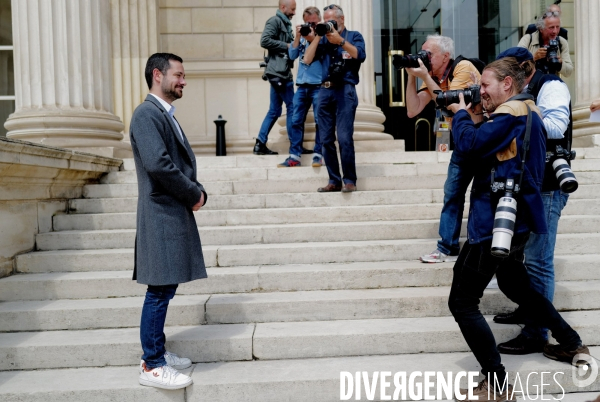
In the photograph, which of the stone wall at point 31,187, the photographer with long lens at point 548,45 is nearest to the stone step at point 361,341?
the photographer with long lens at point 548,45

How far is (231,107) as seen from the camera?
966 cm

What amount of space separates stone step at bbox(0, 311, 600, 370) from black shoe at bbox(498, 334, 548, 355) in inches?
6.8

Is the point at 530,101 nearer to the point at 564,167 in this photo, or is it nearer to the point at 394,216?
the point at 564,167

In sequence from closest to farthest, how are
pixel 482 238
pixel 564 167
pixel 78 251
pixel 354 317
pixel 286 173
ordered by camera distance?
pixel 482 238
pixel 564 167
pixel 354 317
pixel 78 251
pixel 286 173

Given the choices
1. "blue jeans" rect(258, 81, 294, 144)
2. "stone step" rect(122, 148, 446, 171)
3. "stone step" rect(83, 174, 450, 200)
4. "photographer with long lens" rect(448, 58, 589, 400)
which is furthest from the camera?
"blue jeans" rect(258, 81, 294, 144)

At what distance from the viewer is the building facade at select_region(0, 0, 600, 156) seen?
6707mm

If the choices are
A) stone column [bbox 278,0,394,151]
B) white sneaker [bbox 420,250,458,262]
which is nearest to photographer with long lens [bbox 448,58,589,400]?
white sneaker [bbox 420,250,458,262]

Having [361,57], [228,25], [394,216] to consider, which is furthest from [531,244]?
[228,25]

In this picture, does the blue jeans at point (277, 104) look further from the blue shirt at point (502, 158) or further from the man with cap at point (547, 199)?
the blue shirt at point (502, 158)

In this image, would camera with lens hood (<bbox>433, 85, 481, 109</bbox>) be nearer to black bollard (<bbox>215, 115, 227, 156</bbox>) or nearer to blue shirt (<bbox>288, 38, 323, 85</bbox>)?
blue shirt (<bbox>288, 38, 323, 85</bbox>)

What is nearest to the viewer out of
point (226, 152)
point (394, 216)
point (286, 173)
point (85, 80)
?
point (394, 216)

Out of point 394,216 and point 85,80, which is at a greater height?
point 85,80

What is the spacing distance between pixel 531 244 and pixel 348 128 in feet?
8.00

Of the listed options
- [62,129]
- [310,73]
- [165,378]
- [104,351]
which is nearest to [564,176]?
[165,378]
